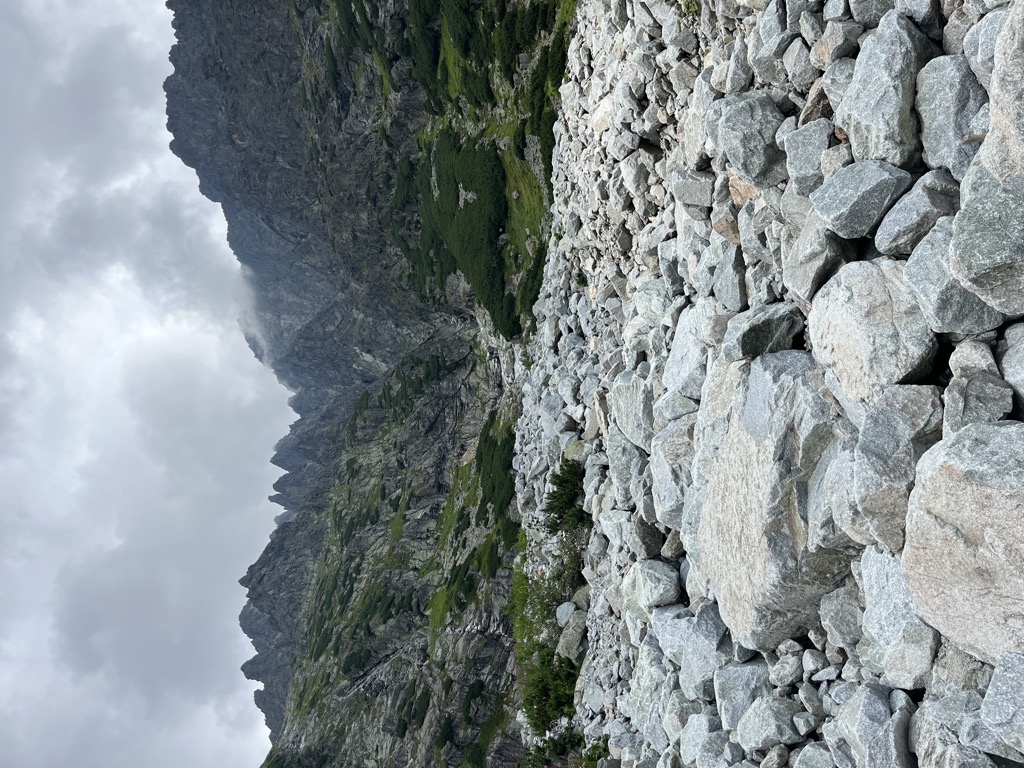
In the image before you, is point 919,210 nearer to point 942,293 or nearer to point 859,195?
point 859,195

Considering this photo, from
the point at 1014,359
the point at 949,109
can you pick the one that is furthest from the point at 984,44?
the point at 1014,359

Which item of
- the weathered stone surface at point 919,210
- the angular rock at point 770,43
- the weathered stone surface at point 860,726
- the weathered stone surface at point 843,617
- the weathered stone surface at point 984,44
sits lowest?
the weathered stone surface at point 860,726

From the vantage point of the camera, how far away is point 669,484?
11086 millimetres

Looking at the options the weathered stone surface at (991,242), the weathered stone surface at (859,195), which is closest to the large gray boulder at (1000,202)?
the weathered stone surface at (991,242)

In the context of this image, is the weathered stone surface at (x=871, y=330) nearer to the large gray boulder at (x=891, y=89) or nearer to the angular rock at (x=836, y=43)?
the large gray boulder at (x=891, y=89)

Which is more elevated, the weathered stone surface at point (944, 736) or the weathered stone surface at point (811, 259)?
the weathered stone surface at point (811, 259)

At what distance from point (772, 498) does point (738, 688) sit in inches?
114

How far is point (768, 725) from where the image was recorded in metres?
7.46

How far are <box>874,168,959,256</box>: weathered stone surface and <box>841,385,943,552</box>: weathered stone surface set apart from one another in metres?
1.55

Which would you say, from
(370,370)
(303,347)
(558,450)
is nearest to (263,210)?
(303,347)

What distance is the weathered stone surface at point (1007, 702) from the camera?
4.64 meters

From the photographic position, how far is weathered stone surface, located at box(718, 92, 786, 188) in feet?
28.2

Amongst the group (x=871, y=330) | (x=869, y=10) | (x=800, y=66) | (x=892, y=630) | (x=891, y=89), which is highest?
(x=800, y=66)

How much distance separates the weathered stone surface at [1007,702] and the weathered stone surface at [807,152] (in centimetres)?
550
